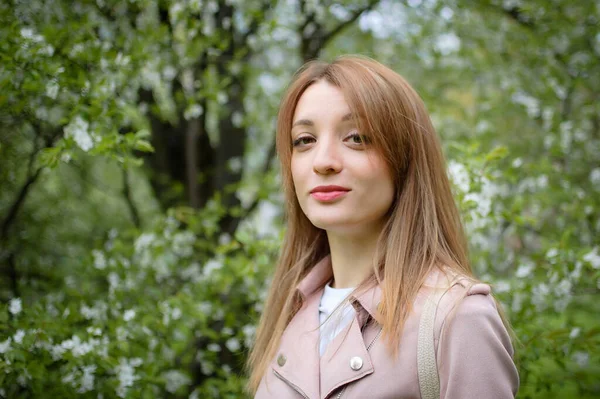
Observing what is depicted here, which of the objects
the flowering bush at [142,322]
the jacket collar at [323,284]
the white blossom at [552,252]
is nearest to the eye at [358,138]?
the jacket collar at [323,284]

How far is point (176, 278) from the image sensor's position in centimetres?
362

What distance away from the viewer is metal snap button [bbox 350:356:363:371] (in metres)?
1.57

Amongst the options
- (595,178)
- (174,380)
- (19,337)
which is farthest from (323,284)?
(595,178)

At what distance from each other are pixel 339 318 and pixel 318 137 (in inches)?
23.0

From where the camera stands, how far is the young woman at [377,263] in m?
1.45

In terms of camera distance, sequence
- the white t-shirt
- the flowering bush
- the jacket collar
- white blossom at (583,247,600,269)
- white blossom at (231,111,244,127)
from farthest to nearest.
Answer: white blossom at (231,111,244,127) → white blossom at (583,247,600,269) → the flowering bush → the white t-shirt → the jacket collar

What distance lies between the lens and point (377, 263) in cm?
176

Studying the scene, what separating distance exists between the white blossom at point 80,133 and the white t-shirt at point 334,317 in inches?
50.8

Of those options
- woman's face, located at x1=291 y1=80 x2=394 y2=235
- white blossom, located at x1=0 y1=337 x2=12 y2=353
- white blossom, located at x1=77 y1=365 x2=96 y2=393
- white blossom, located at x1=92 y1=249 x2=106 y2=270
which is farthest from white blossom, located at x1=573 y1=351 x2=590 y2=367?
white blossom, located at x1=0 y1=337 x2=12 y2=353

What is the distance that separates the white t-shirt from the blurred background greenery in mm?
921

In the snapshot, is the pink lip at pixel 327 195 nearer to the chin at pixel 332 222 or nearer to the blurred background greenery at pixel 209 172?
the chin at pixel 332 222

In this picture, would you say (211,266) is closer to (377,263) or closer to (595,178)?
(377,263)

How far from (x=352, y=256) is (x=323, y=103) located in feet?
1.71

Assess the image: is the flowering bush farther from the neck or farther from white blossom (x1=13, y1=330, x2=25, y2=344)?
the neck
